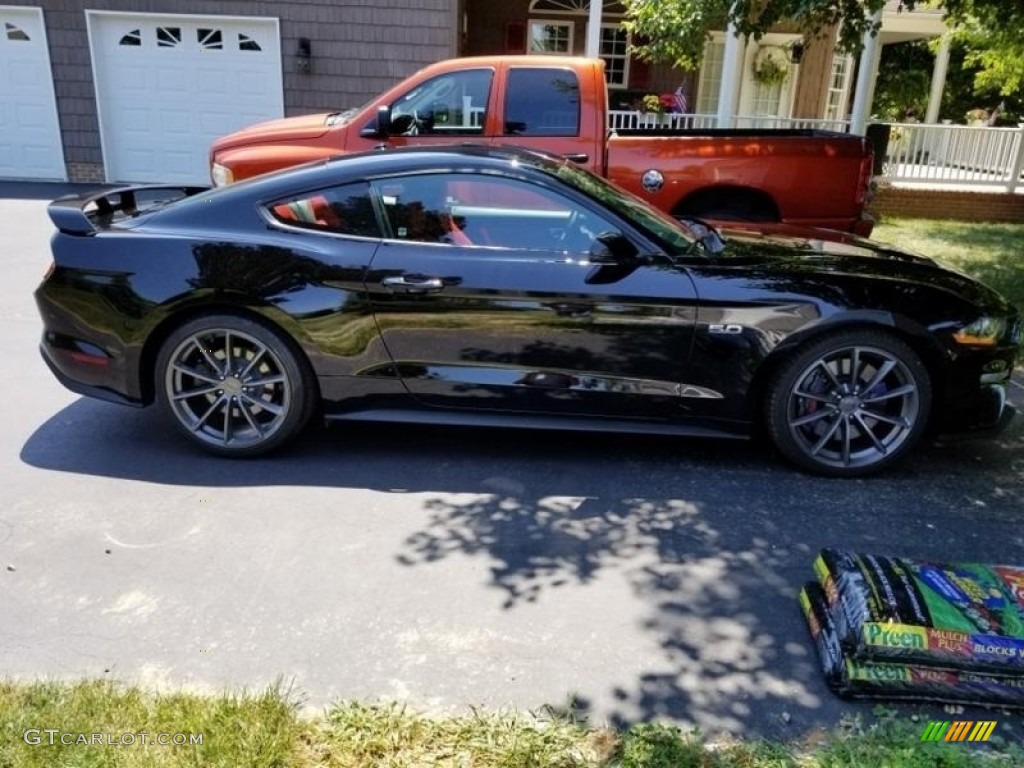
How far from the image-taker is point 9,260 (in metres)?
8.05

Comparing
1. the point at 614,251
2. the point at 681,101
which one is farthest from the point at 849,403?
the point at 681,101

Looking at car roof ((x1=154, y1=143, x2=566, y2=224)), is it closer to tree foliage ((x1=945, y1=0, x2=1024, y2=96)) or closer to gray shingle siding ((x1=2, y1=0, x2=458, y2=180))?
tree foliage ((x1=945, y1=0, x2=1024, y2=96))

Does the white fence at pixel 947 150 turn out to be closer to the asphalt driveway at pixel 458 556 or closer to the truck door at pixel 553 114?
the truck door at pixel 553 114

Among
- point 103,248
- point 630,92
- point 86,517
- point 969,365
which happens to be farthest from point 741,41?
point 86,517

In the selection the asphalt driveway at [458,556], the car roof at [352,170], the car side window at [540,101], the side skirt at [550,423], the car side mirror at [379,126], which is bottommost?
the asphalt driveway at [458,556]

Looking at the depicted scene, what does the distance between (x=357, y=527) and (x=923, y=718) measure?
86.2 inches

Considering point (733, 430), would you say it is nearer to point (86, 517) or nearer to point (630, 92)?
point (86, 517)

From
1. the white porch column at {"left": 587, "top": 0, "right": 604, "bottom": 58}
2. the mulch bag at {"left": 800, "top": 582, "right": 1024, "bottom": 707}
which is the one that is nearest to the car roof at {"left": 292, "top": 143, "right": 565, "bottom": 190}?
the mulch bag at {"left": 800, "top": 582, "right": 1024, "bottom": 707}

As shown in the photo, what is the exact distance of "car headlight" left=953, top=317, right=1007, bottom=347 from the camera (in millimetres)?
3854

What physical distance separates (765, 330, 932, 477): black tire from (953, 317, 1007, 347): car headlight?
8.6 inches

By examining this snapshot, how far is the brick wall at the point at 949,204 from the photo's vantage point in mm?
12938

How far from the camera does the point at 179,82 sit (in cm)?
1239

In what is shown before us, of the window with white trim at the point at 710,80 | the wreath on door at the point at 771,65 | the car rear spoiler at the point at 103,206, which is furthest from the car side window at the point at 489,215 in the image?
the wreath on door at the point at 771,65

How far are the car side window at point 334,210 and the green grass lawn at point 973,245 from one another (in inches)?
234
